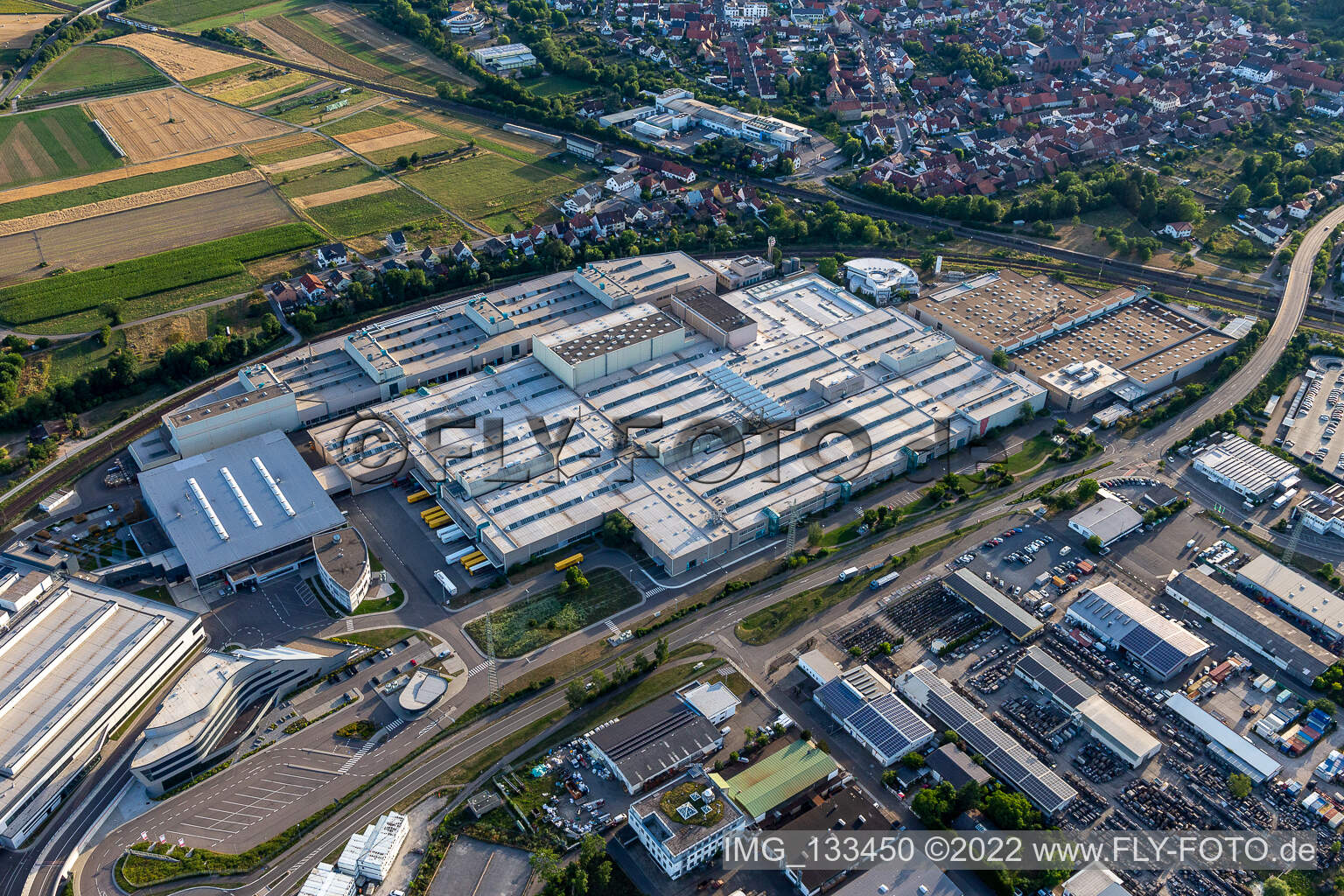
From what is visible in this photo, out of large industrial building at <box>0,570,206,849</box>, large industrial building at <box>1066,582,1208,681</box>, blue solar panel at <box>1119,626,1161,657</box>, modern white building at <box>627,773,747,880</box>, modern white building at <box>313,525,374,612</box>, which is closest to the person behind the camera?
modern white building at <box>627,773,747,880</box>

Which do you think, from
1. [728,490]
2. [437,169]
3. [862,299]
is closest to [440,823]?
[728,490]

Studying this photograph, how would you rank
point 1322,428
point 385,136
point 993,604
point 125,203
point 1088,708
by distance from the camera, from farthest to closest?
point 385,136 < point 125,203 < point 1322,428 < point 993,604 < point 1088,708

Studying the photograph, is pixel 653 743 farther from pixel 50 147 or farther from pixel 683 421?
pixel 50 147

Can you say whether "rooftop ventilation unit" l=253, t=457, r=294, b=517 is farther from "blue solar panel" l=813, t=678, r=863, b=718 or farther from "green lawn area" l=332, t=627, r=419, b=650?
"blue solar panel" l=813, t=678, r=863, b=718

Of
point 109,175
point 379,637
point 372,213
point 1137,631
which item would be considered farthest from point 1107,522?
point 109,175

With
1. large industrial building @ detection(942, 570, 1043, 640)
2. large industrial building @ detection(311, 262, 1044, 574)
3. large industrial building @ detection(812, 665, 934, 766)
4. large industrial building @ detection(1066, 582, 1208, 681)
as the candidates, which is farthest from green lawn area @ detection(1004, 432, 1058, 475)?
large industrial building @ detection(812, 665, 934, 766)

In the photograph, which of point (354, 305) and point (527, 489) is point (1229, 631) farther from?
point (354, 305)
